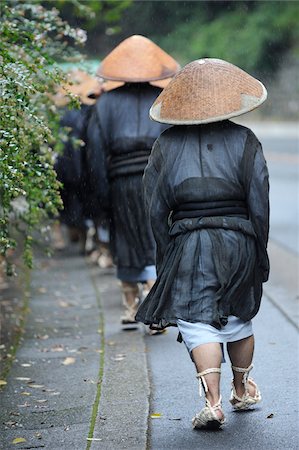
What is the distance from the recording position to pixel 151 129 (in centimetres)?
841

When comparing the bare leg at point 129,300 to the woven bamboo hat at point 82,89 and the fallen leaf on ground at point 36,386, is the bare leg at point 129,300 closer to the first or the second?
the fallen leaf on ground at point 36,386

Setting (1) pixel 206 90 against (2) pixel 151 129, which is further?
(2) pixel 151 129

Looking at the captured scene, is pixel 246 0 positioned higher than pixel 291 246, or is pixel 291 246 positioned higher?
pixel 246 0

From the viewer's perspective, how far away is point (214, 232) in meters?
5.78

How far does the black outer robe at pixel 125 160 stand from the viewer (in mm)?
8445

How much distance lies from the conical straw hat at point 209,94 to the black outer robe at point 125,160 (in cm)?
254

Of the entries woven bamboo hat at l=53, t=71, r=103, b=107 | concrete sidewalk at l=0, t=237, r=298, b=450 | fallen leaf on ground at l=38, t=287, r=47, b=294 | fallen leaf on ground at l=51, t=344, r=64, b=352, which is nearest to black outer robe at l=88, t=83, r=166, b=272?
concrete sidewalk at l=0, t=237, r=298, b=450

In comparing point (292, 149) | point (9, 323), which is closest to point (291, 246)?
point (9, 323)

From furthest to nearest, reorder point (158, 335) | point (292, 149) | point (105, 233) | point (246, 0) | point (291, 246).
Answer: point (246, 0) < point (292, 149) < point (291, 246) < point (105, 233) < point (158, 335)

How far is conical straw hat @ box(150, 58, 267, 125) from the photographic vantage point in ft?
18.8

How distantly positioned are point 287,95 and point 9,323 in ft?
111

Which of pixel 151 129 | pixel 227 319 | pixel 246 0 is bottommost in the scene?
pixel 227 319

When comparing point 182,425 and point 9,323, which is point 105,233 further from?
point 182,425

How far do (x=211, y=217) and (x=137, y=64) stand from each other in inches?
113
